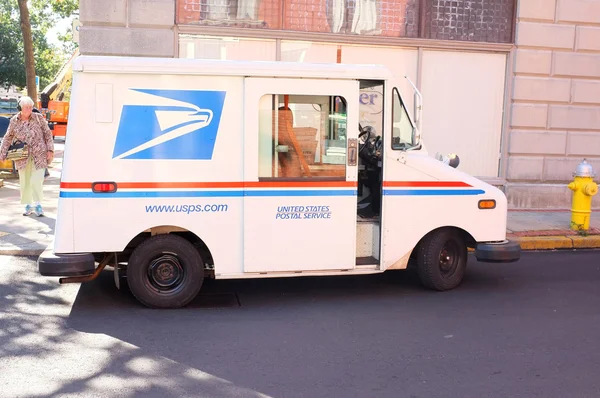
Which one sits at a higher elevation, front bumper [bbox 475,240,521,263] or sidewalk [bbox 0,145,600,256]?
front bumper [bbox 475,240,521,263]

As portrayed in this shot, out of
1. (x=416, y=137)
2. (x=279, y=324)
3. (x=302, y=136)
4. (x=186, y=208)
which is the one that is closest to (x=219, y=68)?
(x=302, y=136)

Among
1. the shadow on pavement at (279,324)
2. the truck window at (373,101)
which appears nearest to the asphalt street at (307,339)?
the shadow on pavement at (279,324)

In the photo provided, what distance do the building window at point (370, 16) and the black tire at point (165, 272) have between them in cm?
633

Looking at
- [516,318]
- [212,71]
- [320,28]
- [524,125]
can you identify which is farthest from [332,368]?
[524,125]

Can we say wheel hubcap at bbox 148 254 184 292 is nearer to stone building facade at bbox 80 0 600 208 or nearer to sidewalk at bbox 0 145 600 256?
sidewalk at bbox 0 145 600 256

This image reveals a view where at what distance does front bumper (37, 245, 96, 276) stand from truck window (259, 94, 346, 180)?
1.83 metres

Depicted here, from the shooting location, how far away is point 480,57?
42.8 ft

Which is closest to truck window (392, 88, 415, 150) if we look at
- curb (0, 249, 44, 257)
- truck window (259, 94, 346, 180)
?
truck window (259, 94, 346, 180)

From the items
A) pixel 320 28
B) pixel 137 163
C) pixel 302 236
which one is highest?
pixel 320 28

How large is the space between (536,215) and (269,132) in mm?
7660

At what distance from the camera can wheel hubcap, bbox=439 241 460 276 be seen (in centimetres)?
732

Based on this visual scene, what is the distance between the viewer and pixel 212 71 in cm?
637

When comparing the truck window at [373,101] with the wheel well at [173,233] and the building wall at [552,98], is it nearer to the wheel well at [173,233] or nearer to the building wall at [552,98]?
the wheel well at [173,233]

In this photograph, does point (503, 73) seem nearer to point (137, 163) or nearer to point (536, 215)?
point (536, 215)
